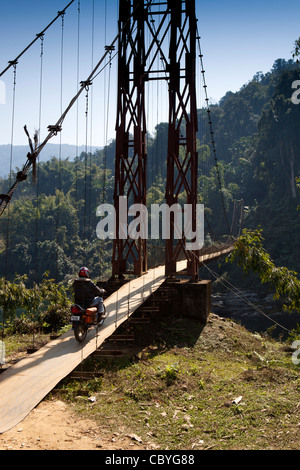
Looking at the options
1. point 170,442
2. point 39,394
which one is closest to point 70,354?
point 39,394

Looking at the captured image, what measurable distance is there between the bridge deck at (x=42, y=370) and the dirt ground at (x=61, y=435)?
0.47ft

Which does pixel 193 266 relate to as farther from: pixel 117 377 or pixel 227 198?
pixel 227 198

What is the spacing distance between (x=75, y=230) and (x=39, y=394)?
5488 centimetres

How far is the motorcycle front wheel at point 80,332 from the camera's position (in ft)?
22.3

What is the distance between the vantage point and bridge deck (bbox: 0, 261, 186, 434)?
4.98 metres

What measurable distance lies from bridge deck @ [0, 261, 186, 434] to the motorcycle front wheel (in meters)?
0.10

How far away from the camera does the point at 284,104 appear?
48.0 meters

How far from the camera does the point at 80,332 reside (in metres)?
6.87

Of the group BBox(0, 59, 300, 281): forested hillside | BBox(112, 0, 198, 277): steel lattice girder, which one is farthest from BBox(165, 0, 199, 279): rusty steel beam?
BBox(0, 59, 300, 281): forested hillside

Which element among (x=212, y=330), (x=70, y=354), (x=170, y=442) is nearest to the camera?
(x=170, y=442)

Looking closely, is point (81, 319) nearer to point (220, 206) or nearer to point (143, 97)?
point (143, 97)

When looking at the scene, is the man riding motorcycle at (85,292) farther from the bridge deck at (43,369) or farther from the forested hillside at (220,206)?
the forested hillside at (220,206)

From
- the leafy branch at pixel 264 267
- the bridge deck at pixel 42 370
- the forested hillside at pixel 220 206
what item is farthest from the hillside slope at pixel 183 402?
the forested hillside at pixel 220 206

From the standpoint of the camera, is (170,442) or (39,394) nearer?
(170,442)
